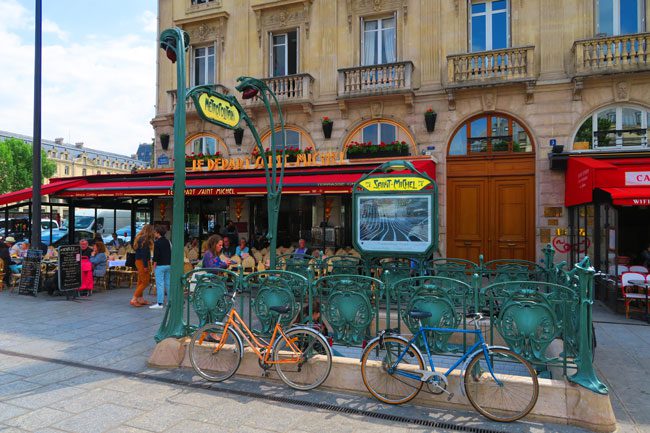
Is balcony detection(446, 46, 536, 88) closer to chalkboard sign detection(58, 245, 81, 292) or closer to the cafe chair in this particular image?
the cafe chair

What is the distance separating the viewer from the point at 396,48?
553 inches

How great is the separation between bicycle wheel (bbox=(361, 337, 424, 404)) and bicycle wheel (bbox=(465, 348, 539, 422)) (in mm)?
491

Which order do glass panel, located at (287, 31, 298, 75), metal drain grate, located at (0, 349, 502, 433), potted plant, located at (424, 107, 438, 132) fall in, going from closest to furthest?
metal drain grate, located at (0, 349, 502, 433), potted plant, located at (424, 107, 438, 132), glass panel, located at (287, 31, 298, 75)

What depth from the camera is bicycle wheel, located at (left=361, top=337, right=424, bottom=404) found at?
4.31 metres

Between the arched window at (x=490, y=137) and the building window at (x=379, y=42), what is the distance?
3.33 meters

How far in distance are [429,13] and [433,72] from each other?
188 centimetres

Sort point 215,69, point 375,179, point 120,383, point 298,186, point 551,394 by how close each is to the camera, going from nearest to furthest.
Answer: point 551,394, point 120,383, point 375,179, point 298,186, point 215,69

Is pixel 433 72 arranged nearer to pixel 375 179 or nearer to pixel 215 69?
pixel 375 179

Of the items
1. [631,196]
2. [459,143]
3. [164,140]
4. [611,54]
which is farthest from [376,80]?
[164,140]

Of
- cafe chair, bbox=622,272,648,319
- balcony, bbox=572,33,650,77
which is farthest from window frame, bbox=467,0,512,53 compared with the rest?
cafe chair, bbox=622,272,648,319

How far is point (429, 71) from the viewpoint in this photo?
13484mm

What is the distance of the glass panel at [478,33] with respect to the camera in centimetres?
1321

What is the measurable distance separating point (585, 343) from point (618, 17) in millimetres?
11784

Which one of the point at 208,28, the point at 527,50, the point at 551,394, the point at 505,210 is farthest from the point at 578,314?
the point at 208,28
